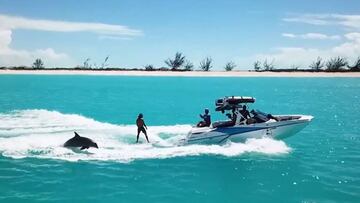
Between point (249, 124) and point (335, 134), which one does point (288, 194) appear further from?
point (335, 134)

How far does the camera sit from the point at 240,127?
66.4ft

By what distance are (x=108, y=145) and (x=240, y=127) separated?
5.76 meters

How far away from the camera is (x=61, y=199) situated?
13.3 meters

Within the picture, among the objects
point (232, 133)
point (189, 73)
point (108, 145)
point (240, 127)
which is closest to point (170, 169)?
point (232, 133)

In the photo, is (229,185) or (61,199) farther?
(229,185)

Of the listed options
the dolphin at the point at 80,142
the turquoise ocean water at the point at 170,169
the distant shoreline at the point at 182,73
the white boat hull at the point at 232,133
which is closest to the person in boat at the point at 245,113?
the white boat hull at the point at 232,133

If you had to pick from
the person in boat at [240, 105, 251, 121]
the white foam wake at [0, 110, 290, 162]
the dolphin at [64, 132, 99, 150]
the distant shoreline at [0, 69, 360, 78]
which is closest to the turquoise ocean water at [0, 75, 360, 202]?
the white foam wake at [0, 110, 290, 162]

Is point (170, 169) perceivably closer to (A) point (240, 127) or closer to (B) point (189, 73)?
(A) point (240, 127)

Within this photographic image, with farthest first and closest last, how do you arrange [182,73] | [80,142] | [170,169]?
[182,73] < [80,142] < [170,169]

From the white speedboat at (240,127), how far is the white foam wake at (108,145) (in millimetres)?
287

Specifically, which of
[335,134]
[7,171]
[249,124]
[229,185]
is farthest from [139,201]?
[335,134]

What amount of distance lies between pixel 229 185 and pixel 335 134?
497 inches

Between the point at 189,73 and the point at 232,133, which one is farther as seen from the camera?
the point at 189,73

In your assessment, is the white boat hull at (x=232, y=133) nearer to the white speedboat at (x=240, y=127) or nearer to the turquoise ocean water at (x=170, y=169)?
the white speedboat at (x=240, y=127)
